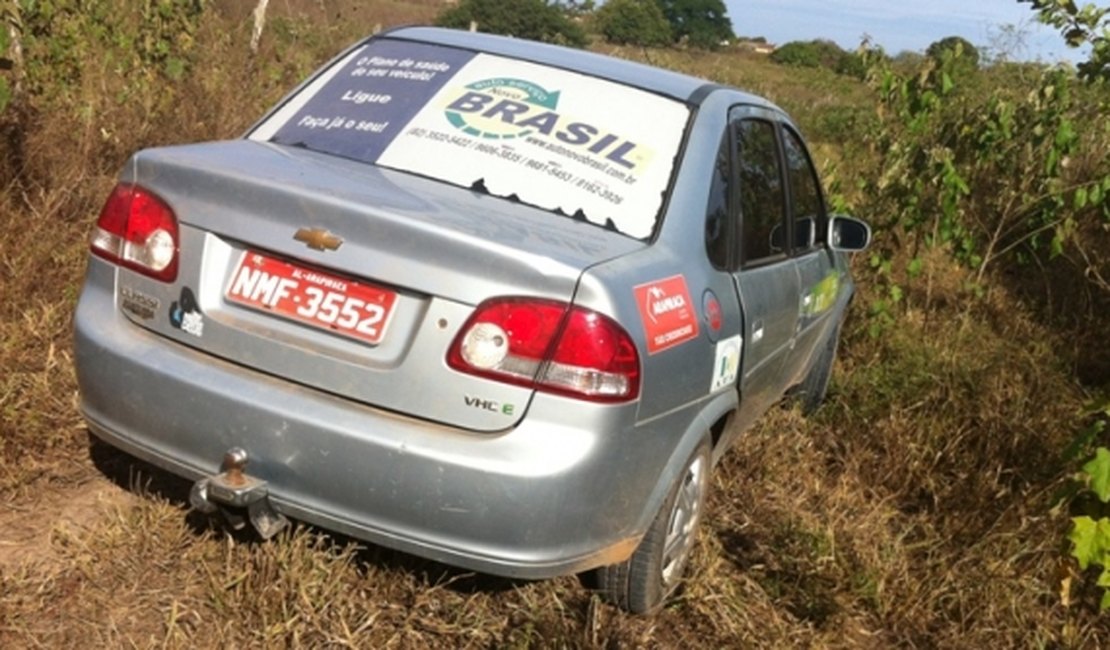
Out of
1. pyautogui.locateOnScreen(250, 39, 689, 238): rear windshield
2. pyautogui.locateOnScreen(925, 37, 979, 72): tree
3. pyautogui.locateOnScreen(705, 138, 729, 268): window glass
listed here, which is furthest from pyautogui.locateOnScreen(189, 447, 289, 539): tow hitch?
pyautogui.locateOnScreen(925, 37, 979, 72): tree

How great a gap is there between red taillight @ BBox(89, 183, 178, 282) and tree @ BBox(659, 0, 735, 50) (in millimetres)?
19706

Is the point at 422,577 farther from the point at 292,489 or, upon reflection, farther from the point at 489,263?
the point at 489,263

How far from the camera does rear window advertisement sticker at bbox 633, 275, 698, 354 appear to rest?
2.84 metres

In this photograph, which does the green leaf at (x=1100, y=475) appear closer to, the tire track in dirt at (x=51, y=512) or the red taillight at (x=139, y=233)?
the red taillight at (x=139, y=233)

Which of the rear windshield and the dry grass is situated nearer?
the dry grass

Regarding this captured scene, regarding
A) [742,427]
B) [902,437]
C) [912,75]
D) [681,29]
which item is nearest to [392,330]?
[742,427]

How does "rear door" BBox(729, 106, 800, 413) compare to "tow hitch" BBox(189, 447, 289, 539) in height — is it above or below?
above

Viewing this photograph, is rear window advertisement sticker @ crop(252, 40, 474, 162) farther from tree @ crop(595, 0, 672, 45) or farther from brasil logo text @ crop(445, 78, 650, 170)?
tree @ crop(595, 0, 672, 45)

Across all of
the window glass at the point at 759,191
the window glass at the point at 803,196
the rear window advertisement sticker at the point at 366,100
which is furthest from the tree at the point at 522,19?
the rear window advertisement sticker at the point at 366,100

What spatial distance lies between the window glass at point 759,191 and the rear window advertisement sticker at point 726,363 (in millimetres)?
368

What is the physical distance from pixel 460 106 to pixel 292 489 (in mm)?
1344

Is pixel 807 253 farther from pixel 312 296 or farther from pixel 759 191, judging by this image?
pixel 312 296

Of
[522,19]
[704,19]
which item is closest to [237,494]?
[522,19]

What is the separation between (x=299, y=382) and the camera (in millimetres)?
2766
